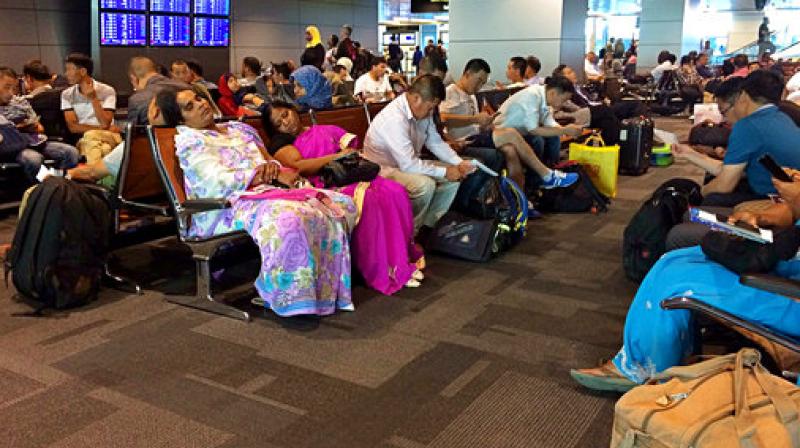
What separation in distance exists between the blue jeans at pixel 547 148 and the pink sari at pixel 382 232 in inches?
91.6

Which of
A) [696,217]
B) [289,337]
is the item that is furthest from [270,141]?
[696,217]

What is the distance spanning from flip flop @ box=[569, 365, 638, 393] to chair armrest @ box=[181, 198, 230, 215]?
6.15 feet

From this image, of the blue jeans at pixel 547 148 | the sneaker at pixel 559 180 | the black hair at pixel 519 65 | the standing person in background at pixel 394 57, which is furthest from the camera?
the standing person in background at pixel 394 57

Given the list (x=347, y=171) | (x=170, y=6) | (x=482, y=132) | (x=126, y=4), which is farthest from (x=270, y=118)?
(x=170, y=6)

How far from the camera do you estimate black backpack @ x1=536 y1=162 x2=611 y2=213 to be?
6211 millimetres

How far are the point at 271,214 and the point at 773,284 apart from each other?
228 cm

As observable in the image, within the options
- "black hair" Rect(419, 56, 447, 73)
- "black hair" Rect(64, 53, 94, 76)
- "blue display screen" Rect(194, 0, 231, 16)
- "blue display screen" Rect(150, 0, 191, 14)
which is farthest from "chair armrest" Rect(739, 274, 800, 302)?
"blue display screen" Rect(194, 0, 231, 16)

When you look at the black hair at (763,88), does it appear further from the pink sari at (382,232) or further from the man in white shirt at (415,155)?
the pink sari at (382,232)

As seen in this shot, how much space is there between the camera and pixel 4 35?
10719 mm

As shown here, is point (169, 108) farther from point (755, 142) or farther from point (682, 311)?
point (755, 142)

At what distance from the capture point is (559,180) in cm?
612

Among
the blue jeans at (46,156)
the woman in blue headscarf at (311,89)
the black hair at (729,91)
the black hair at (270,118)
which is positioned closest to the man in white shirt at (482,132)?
the woman in blue headscarf at (311,89)

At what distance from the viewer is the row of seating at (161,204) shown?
370cm

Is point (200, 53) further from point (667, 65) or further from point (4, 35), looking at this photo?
point (667, 65)
